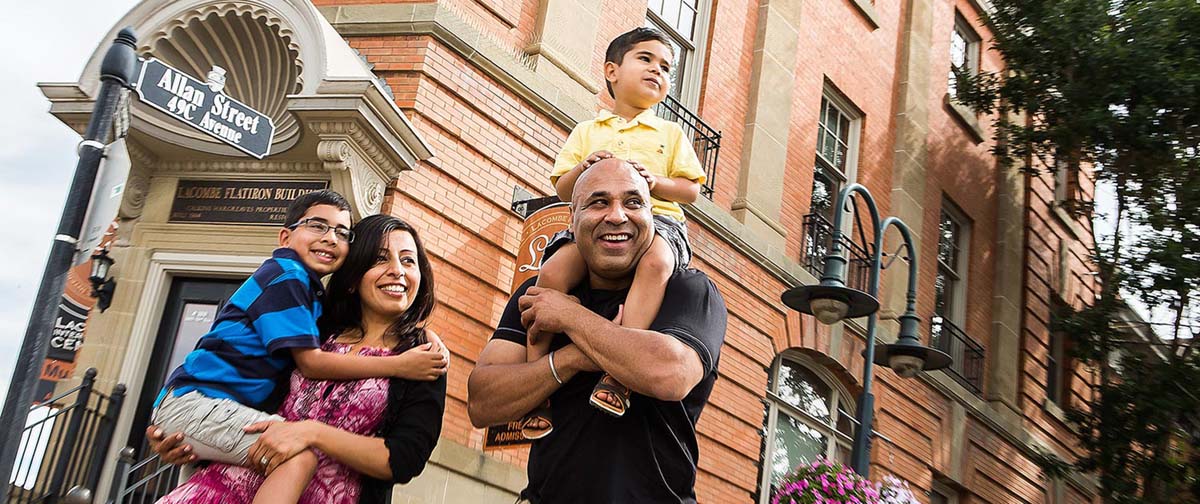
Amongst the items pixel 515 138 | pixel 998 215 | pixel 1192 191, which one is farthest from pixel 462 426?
pixel 998 215

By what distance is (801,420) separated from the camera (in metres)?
14.9

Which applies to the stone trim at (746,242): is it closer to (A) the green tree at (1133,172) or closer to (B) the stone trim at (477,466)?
(B) the stone trim at (477,466)

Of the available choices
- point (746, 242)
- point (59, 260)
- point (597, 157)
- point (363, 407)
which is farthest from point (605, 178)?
point (746, 242)

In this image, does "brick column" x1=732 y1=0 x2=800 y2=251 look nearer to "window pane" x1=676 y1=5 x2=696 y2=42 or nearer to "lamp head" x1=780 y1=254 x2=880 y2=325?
"window pane" x1=676 y1=5 x2=696 y2=42

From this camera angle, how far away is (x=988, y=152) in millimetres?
20188

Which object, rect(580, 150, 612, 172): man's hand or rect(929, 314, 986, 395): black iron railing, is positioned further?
rect(929, 314, 986, 395): black iron railing

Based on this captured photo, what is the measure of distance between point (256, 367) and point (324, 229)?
60cm

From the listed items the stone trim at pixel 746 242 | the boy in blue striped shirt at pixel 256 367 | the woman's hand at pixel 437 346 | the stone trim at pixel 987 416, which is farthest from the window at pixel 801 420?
the boy in blue striped shirt at pixel 256 367

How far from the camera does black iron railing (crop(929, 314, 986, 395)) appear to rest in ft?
59.0

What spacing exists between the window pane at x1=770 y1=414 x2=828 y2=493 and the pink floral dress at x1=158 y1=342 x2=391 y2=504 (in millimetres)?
11028

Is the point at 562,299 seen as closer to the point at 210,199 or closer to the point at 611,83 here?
the point at 611,83

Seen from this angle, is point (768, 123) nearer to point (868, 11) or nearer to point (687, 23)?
point (687, 23)

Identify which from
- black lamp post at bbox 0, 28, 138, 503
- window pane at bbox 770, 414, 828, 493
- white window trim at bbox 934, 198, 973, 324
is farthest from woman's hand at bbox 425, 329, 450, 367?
white window trim at bbox 934, 198, 973, 324

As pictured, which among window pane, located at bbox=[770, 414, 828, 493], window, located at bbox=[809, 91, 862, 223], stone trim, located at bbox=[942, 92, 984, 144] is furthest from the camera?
stone trim, located at bbox=[942, 92, 984, 144]
